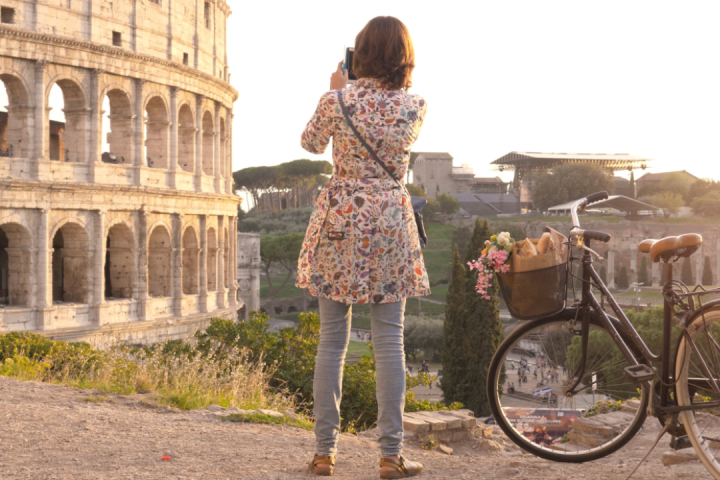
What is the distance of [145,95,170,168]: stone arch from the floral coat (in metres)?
18.7

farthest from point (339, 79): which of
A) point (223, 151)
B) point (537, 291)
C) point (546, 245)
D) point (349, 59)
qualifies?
point (223, 151)

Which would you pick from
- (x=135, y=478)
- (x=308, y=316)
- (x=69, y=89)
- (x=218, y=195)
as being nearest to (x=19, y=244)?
(x=69, y=89)

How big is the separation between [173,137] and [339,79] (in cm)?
1874

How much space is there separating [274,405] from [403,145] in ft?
10.8

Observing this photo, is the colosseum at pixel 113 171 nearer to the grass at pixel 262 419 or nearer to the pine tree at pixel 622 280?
the grass at pixel 262 419

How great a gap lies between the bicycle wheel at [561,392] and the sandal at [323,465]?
88 centimetres

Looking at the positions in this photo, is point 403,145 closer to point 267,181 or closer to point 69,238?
point 69,238

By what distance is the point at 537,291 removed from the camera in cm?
359

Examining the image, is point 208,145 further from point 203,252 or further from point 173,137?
point 203,252

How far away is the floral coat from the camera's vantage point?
3.42 m

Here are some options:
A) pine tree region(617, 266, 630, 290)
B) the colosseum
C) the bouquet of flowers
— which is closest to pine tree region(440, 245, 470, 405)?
the colosseum

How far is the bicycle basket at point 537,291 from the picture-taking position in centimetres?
356

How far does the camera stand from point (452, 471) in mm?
3799

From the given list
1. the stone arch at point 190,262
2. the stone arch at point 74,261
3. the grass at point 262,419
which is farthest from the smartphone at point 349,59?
the stone arch at point 190,262
